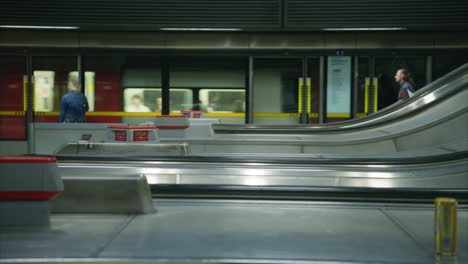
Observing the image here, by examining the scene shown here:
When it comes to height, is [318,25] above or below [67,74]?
above

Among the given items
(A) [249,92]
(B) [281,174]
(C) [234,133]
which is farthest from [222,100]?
(B) [281,174]

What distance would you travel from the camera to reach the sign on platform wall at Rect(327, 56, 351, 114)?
1123cm

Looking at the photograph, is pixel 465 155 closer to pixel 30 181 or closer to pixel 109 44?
pixel 30 181

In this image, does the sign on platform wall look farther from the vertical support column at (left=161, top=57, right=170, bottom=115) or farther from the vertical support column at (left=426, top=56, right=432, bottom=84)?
the vertical support column at (left=161, top=57, right=170, bottom=115)

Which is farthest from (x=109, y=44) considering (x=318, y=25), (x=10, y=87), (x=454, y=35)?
(x=454, y=35)

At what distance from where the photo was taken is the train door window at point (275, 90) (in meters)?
11.3

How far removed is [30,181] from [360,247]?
1.39m

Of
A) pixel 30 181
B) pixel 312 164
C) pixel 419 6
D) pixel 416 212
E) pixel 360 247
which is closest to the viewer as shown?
pixel 360 247

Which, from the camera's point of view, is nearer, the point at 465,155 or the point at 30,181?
the point at 30,181

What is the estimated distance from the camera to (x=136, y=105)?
1131 centimetres

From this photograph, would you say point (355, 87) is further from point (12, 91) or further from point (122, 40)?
point (12, 91)

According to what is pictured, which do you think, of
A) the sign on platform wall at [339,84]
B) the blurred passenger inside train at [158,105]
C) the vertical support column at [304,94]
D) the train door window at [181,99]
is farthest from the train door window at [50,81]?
the sign on platform wall at [339,84]

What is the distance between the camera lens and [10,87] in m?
11.3

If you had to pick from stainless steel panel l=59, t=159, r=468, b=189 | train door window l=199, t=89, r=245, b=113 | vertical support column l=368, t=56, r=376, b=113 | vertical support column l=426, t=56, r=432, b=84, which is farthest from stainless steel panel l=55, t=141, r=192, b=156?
vertical support column l=426, t=56, r=432, b=84
